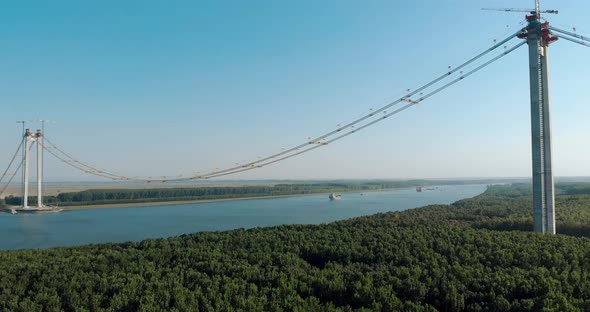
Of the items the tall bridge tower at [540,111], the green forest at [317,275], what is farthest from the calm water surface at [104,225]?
the tall bridge tower at [540,111]

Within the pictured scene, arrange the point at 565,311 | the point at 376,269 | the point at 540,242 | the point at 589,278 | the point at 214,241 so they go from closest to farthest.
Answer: the point at 565,311, the point at 589,278, the point at 376,269, the point at 540,242, the point at 214,241

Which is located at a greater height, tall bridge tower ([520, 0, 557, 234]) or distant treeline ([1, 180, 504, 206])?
tall bridge tower ([520, 0, 557, 234])

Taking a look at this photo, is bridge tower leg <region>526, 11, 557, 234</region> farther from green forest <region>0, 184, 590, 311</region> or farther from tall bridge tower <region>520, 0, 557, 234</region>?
green forest <region>0, 184, 590, 311</region>

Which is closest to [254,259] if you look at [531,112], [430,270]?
[430,270]

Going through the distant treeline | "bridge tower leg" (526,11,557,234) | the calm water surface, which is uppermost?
"bridge tower leg" (526,11,557,234)

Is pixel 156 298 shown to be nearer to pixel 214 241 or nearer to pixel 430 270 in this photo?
pixel 430 270

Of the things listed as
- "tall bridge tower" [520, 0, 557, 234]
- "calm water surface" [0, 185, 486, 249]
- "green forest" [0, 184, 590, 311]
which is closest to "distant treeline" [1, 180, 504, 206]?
"calm water surface" [0, 185, 486, 249]
